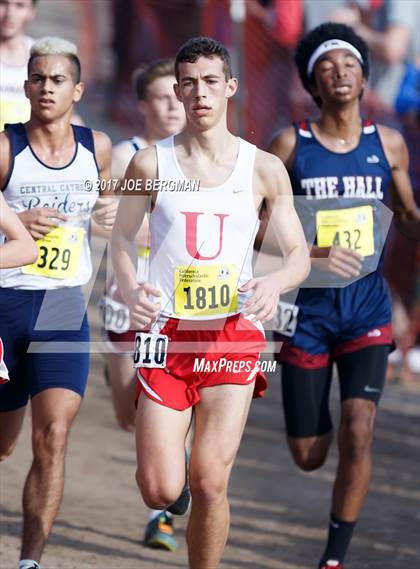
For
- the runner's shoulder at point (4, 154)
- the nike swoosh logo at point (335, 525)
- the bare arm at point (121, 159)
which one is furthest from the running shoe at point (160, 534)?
the runner's shoulder at point (4, 154)

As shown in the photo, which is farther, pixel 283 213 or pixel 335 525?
pixel 335 525

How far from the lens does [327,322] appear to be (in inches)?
258

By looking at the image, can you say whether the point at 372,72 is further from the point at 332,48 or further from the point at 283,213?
the point at 283,213

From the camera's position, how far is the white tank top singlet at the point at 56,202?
597 centimetres

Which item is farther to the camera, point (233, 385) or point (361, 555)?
point (361, 555)

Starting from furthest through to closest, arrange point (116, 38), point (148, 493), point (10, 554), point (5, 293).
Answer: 1. point (116, 38)
2. point (10, 554)
3. point (5, 293)
4. point (148, 493)

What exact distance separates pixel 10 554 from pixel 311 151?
2422 millimetres

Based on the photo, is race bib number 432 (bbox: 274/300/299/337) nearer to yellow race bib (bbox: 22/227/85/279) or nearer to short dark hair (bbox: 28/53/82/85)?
yellow race bib (bbox: 22/227/85/279)

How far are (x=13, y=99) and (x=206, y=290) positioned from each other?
7.03 feet

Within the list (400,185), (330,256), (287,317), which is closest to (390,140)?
(400,185)

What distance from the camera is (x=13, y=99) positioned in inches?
281

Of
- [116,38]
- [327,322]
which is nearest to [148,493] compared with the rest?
[327,322]

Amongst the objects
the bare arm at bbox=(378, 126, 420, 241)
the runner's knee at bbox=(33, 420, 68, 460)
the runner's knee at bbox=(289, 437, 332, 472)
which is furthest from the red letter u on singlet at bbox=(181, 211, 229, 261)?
the runner's knee at bbox=(289, 437, 332, 472)

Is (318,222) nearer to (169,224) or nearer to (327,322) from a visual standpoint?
(327,322)
